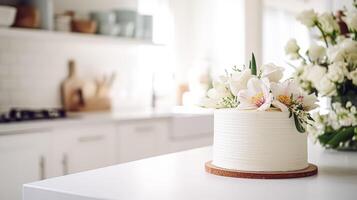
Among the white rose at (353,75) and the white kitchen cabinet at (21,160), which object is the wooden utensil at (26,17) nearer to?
the white kitchen cabinet at (21,160)

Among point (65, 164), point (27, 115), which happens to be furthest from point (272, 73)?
point (27, 115)

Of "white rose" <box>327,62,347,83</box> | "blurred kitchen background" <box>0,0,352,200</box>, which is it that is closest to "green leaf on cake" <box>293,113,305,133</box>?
"white rose" <box>327,62,347,83</box>

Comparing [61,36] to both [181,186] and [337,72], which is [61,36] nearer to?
[337,72]

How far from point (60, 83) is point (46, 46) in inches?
12.5

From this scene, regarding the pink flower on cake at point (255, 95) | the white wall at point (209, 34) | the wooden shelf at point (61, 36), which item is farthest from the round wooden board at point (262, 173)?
the white wall at point (209, 34)

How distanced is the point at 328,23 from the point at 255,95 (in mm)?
550

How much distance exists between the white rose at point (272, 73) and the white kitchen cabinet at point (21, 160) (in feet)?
6.60

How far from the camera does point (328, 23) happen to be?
69.9 inches

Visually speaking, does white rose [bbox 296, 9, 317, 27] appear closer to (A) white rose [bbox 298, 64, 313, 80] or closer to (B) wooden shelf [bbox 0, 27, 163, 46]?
(A) white rose [bbox 298, 64, 313, 80]

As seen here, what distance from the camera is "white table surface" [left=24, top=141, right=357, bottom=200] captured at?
1.16 m

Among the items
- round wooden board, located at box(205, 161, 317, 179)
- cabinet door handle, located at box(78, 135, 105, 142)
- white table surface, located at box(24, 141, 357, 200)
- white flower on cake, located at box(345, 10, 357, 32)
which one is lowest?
cabinet door handle, located at box(78, 135, 105, 142)

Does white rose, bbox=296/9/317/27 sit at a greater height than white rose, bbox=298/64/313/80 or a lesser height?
greater

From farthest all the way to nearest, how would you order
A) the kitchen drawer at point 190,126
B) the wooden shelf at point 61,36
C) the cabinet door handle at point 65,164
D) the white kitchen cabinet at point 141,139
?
the kitchen drawer at point 190,126, the white kitchen cabinet at point 141,139, the wooden shelf at point 61,36, the cabinet door handle at point 65,164

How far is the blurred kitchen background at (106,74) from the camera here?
3396 mm
